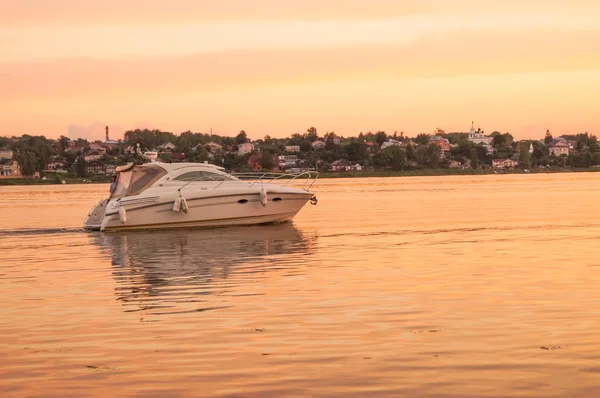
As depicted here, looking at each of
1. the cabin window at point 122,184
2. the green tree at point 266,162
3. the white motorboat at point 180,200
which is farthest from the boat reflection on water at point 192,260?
the green tree at point 266,162

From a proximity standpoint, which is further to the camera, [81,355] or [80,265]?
[80,265]

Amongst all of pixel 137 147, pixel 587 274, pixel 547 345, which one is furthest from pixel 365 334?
pixel 137 147

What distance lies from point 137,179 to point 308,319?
77.9ft

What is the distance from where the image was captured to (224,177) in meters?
39.0

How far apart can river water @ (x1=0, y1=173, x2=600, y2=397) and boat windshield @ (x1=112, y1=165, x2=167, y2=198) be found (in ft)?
26.0

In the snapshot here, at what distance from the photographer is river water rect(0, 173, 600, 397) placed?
11.4 m

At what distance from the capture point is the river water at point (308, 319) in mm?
11398

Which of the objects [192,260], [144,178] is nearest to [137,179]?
[144,178]

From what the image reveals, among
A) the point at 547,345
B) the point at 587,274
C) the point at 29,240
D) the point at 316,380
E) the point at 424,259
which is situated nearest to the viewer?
the point at 316,380

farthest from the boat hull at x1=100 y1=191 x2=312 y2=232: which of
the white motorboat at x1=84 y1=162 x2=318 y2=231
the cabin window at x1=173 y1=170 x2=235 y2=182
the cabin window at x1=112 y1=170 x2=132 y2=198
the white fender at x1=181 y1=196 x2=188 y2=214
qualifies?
the cabin window at x1=173 y1=170 x2=235 y2=182

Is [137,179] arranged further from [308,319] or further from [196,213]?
[308,319]

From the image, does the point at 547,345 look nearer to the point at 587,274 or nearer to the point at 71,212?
the point at 587,274

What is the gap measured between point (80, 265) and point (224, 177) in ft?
45.9

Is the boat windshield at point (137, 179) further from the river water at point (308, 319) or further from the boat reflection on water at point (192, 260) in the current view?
the river water at point (308, 319)
